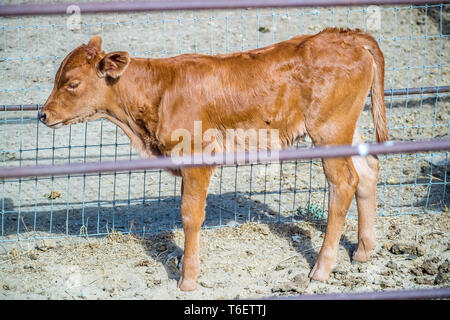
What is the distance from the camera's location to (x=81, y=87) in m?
5.44

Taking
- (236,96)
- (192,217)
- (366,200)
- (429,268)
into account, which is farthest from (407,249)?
(236,96)

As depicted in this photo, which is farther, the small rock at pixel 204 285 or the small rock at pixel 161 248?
the small rock at pixel 161 248

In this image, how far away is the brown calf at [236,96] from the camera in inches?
212

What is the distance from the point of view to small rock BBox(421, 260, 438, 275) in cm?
566

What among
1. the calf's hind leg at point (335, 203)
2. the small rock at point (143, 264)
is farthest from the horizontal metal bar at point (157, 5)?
the small rock at point (143, 264)

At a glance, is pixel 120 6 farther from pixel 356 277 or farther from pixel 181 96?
pixel 356 277

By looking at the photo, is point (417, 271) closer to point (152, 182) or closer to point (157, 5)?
point (152, 182)

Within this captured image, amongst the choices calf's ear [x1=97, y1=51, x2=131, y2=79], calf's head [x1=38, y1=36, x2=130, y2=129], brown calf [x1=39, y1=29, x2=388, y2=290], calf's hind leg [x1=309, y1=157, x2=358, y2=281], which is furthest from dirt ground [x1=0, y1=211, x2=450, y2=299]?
calf's ear [x1=97, y1=51, x2=131, y2=79]

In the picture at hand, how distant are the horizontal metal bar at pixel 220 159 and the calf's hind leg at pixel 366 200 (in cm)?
283

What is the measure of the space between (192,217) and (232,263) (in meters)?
0.74

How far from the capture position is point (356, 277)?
5688 mm

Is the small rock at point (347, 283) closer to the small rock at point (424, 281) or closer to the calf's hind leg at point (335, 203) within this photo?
the calf's hind leg at point (335, 203)
